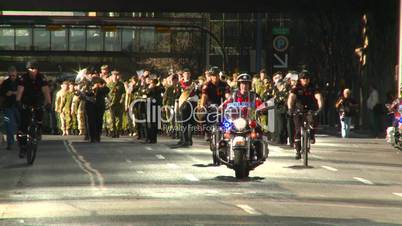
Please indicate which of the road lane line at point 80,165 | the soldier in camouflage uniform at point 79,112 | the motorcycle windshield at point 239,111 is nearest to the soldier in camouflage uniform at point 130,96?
the soldier in camouflage uniform at point 79,112

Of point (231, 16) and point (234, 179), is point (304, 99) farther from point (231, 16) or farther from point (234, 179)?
point (231, 16)

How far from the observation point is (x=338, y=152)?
1127 inches

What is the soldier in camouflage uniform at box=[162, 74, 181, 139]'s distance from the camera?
35562mm

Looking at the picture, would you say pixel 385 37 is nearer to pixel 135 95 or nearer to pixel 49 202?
pixel 135 95

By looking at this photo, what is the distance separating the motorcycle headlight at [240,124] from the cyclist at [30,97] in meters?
4.58

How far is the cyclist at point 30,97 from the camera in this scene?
75.6 ft

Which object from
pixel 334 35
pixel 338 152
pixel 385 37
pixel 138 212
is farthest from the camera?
pixel 334 35

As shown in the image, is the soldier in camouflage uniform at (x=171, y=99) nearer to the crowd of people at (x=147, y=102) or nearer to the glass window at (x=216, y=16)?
the crowd of people at (x=147, y=102)

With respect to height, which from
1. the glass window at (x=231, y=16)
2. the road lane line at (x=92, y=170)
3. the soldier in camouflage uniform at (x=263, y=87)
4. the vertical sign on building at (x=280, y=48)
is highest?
the glass window at (x=231, y=16)

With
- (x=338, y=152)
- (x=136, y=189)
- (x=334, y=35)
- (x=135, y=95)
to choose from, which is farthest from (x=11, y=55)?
(x=136, y=189)

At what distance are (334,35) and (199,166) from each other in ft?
95.7

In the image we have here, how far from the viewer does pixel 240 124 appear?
19766 mm

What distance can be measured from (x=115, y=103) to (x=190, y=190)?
761 inches

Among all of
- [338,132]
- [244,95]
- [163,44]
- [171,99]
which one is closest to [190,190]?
[244,95]
